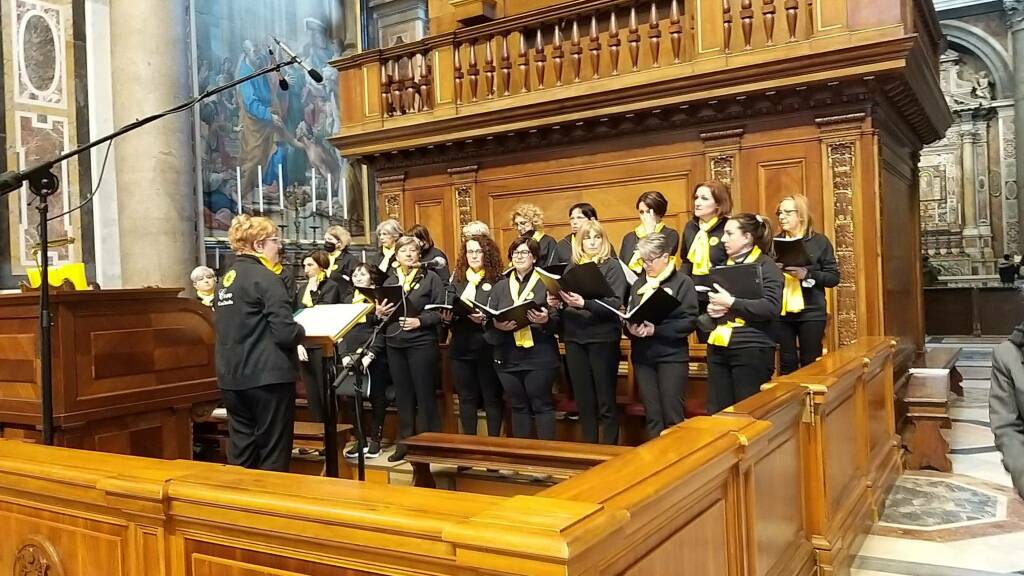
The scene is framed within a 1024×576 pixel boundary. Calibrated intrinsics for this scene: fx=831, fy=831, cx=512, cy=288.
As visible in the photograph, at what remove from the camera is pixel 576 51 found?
23.8 feet

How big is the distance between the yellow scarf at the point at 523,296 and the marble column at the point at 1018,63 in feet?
43.7

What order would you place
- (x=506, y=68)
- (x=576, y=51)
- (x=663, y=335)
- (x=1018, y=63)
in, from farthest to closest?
(x=1018, y=63), (x=506, y=68), (x=576, y=51), (x=663, y=335)

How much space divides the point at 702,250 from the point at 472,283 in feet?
5.29

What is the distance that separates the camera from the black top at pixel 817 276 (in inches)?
208

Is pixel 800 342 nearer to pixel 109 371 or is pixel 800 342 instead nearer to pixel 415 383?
pixel 415 383

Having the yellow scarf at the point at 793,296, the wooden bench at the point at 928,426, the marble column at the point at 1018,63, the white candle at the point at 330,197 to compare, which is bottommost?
the wooden bench at the point at 928,426

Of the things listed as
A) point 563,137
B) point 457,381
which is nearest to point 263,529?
point 457,381

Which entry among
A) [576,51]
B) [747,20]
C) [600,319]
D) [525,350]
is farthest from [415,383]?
[747,20]

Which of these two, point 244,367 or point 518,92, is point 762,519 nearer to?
point 244,367

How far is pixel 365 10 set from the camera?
15719mm

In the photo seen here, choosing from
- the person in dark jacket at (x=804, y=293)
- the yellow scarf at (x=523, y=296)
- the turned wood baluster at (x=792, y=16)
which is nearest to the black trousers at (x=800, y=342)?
the person in dark jacket at (x=804, y=293)

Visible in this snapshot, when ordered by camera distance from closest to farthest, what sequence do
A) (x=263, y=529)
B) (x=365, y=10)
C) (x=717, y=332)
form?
(x=263, y=529)
(x=717, y=332)
(x=365, y=10)

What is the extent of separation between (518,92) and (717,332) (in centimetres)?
367

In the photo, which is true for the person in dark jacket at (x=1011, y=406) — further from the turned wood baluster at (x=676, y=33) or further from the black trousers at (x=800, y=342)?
the turned wood baluster at (x=676, y=33)
